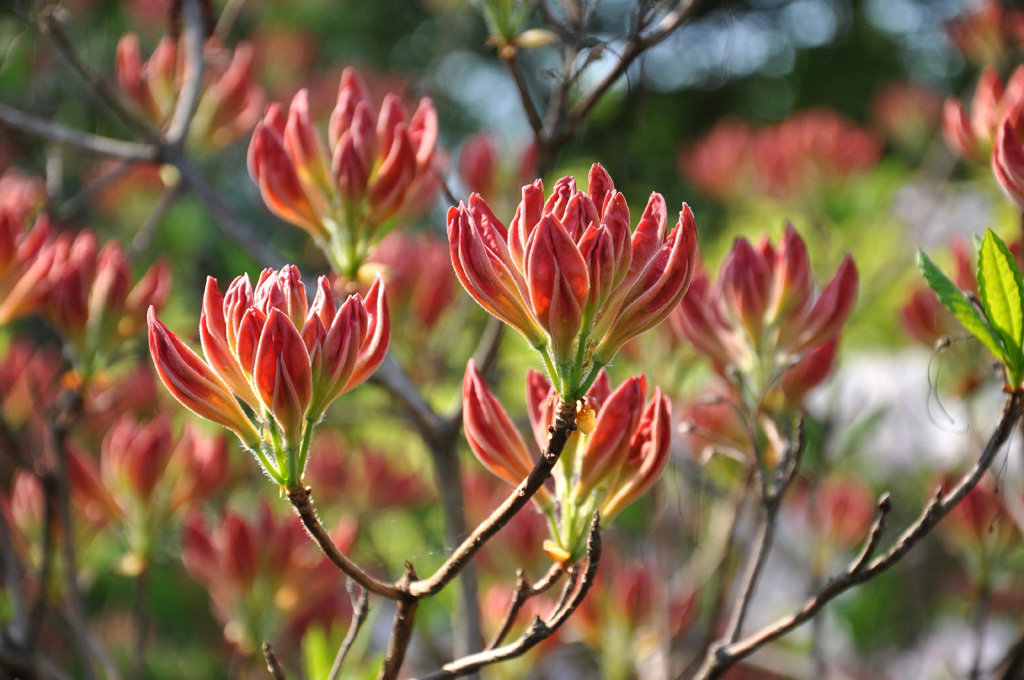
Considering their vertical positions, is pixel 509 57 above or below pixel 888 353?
above

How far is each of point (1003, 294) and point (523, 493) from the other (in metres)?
0.37

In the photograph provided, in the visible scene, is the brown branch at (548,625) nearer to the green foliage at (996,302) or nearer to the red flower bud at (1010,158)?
the green foliage at (996,302)

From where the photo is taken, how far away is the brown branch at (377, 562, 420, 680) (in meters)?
0.60

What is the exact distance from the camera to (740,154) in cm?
228

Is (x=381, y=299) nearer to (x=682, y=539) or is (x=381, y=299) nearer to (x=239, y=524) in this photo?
(x=239, y=524)

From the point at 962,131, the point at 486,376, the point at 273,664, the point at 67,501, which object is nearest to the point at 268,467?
the point at 273,664

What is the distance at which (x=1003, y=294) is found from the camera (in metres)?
0.66

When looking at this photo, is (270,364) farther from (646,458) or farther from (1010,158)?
(1010,158)

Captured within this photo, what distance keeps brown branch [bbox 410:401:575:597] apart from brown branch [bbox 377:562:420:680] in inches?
1.4

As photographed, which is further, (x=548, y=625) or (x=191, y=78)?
(x=191, y=78)

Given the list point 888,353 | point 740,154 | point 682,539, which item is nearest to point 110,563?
point 682,539

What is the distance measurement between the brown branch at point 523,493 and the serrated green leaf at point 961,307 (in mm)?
298

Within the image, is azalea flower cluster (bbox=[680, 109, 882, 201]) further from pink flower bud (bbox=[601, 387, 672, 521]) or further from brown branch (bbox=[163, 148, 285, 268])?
pink flower bud (bbox=[601, 387, 672, 521])

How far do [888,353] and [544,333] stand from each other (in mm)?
2328
